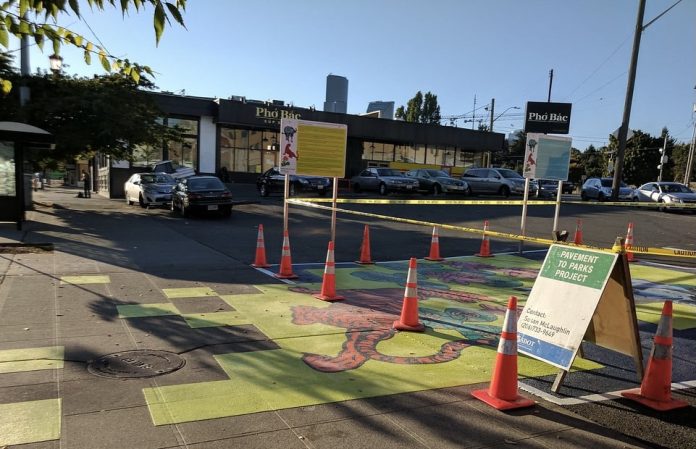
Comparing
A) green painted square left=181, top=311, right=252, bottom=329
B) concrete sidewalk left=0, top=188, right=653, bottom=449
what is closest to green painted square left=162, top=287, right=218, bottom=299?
concrete sidewalk left=0, top=188, right=653, bottom=449

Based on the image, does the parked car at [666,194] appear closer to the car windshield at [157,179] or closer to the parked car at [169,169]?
the car windshield at [157,179]

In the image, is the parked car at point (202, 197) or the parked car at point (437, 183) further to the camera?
the parked car at point (437, 183)

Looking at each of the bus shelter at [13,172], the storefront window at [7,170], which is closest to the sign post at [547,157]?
the bus shelter at [13,172]

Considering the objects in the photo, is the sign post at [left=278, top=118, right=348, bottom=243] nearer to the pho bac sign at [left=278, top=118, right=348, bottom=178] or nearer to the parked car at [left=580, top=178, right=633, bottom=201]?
the pho bac sign at [left=278, top=118, right=348, bottom=178]

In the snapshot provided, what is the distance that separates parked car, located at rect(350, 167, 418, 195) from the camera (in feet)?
97.6

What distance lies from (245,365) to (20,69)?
1916 centimetres

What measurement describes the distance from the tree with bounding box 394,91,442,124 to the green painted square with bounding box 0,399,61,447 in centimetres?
10505

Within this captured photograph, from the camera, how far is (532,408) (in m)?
Answer: 4.26

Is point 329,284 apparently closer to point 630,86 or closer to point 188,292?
point 188,292

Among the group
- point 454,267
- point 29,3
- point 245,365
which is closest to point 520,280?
point 454,267

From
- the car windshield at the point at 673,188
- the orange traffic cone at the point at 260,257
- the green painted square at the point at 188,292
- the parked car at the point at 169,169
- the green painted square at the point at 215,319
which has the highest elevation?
the car windshield at the point at 673,188

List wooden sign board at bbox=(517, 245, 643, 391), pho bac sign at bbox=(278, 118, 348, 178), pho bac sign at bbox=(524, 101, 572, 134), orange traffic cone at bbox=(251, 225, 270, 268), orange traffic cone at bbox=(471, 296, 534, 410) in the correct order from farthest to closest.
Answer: pho bac sign at bbox=(524, 101, 572, 134) < orange traffic cone at bbox=(251, 225, 270, 268) < pho bac sign at bbox=(278, 118, 348, 178) < wooden sign board at bbox=(517, 245, 643, 391) < orange traffic cone at bbox=(471, 296, 534, 410)

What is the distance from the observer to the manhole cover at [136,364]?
466cm

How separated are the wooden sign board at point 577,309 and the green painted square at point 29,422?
157 inches
